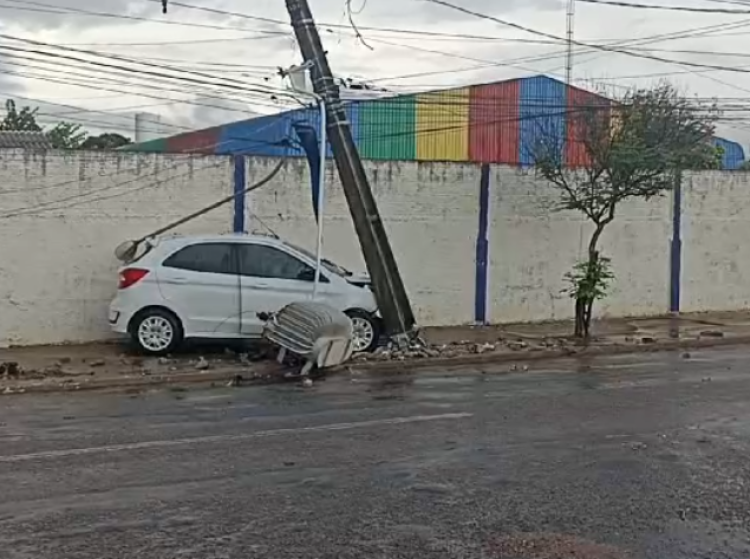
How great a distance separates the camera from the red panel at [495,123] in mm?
42344

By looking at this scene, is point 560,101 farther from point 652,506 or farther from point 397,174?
point 652,506

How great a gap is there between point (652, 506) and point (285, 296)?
8642 mm

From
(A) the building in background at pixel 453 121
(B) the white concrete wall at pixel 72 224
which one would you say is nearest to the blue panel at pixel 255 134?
(A) the building in background at pixel 453 121

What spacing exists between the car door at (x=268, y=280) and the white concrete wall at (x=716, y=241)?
9293mm

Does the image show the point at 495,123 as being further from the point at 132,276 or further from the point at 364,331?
the point at 132,276

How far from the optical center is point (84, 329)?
640 inches

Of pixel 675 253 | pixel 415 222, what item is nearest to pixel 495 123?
pixel 675 253

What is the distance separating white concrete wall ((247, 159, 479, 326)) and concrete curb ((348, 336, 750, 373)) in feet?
9.72

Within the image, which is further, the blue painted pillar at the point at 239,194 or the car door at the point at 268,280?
the blue painted pillar at the point at 239,194

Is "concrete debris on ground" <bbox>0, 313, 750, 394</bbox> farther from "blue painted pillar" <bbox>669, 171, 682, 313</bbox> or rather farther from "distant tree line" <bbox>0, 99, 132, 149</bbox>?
"distant tree line" <bbox>0, 99, 132, 149</bbox>

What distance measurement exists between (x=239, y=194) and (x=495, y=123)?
88.8 feet

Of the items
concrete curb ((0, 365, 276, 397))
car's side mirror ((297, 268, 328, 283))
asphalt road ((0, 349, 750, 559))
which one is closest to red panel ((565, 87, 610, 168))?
car's side mirror ((297, 268, 328, 283))

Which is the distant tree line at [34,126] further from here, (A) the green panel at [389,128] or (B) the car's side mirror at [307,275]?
(B) the car's side mirror at [307,275]

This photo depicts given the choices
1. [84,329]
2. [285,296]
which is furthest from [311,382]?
[84,329]
